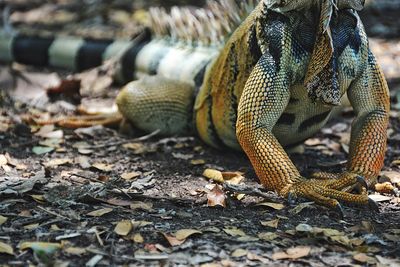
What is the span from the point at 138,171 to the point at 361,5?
200 cm

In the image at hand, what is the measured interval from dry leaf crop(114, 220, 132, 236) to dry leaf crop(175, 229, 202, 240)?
263 millimetres

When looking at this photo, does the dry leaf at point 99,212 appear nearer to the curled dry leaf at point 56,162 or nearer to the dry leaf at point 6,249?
the dry leaf at point 6,249

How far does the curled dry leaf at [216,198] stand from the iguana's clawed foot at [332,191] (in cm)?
40

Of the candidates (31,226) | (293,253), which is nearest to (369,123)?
(293,253)

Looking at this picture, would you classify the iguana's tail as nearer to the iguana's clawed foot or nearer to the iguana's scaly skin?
the iguana's scaly skin

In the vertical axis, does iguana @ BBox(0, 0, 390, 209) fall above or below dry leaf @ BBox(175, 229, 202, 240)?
above

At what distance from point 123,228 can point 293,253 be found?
0.92 m

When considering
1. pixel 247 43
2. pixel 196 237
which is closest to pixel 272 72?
pixel 247 43

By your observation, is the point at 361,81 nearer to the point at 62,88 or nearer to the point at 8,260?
the point at 8,260

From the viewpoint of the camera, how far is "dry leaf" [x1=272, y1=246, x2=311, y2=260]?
3457 mm

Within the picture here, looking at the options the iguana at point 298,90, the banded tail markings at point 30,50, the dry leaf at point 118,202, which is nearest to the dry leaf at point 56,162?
the dry leaf at point 118,202

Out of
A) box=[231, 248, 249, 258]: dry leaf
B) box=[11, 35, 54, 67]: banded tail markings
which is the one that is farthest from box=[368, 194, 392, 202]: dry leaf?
box=[11, 35, 54, 67]: banded tail markings

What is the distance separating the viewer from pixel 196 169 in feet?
16.9

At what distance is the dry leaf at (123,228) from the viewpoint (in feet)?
12.1
